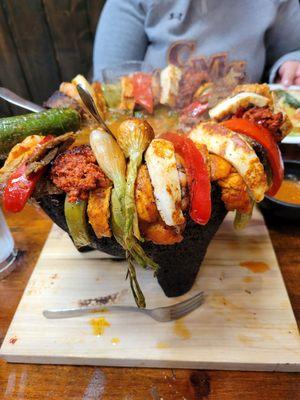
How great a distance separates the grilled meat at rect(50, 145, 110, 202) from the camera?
19.7 inches

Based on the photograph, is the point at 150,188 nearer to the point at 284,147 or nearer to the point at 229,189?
the point at 229,189

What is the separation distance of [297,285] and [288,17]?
4.59 feet

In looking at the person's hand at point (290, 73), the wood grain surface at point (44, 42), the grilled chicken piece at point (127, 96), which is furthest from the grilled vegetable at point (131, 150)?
the wood grain surface at point (44, 42)

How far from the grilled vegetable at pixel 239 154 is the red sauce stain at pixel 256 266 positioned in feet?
1.06

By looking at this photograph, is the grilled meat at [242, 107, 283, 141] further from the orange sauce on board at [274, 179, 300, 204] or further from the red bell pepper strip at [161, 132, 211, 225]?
the orange sauce on board at [274, 179, 300, 204]

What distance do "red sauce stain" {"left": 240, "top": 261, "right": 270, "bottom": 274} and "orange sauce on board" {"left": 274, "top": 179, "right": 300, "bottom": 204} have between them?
0.20 m

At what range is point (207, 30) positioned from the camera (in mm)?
1539

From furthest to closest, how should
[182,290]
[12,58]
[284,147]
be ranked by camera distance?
[12,58], [284,147], [182,290]

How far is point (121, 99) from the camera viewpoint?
87 centimetres

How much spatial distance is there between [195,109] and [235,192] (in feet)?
1.18

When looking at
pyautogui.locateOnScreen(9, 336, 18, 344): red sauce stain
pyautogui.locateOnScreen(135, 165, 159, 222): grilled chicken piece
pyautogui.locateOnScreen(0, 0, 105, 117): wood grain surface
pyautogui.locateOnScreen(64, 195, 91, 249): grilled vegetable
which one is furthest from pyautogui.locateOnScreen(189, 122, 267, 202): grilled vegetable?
pyautogui.locateOnScreen(0, 0, 105, 117): wood grain surface

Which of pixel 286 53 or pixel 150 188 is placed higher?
pixel 150 188

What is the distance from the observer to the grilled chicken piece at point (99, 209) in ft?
1.66

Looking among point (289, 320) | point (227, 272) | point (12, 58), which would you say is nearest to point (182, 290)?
point (227, 272)
